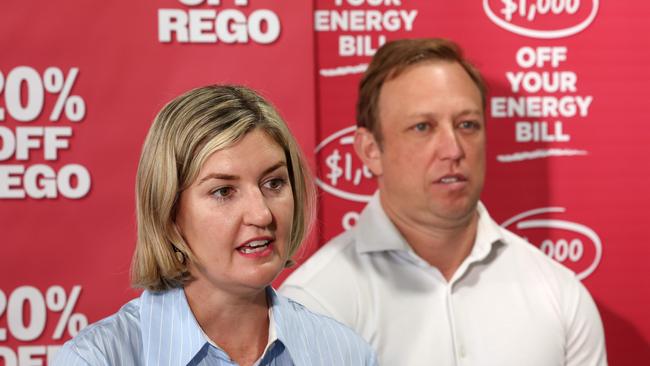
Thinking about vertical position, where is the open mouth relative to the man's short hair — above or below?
below

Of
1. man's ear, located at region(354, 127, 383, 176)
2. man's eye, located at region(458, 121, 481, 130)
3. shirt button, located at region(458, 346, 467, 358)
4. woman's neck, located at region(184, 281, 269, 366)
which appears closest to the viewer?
woman's neck, located at region(184, 281, 269, 366)

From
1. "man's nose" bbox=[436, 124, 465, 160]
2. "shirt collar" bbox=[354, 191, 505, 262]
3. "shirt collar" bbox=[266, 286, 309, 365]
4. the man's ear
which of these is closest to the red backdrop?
the man's ear

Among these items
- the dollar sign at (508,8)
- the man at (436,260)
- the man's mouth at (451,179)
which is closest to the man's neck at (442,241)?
the man at (436,260)

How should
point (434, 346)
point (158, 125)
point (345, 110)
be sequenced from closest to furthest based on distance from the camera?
point (158, 125), point (434, 346), point (345, 110)

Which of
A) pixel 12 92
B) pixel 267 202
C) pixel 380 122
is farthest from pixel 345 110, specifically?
pixel 267 202

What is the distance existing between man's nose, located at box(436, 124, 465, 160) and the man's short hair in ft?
0.58

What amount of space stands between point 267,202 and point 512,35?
142 cm

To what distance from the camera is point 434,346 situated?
→ 2197 mm

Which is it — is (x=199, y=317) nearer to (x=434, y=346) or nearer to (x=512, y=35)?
(x=434, y=346)

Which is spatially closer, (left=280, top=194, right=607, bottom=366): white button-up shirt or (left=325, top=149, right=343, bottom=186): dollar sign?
(left=280, top=194, right=607, bottom=366): white button-up shirt

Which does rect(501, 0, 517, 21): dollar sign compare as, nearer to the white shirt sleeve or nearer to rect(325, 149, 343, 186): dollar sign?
rect(325, 149, 343, 186): dollar sign

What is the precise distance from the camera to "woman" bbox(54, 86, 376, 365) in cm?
137

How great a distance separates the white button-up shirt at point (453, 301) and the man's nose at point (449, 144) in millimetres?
228

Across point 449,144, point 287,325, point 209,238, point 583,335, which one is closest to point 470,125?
point 449,144
